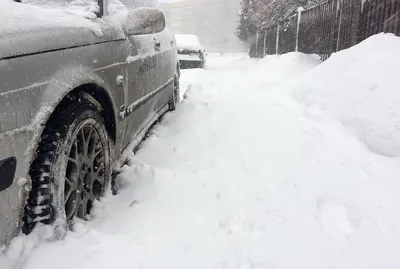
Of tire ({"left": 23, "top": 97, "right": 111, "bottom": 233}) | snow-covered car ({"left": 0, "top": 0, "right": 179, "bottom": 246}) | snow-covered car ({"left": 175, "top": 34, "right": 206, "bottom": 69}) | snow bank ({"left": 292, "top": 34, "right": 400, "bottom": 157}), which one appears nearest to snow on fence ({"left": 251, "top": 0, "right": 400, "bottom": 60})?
snow bank ({"left": 292, "top": 34, "right": 400, "bottom": 157})

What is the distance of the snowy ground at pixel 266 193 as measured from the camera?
81.1 inches

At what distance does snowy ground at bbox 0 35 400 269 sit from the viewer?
206cm

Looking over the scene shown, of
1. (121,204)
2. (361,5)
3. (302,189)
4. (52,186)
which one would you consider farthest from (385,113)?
(361,5)

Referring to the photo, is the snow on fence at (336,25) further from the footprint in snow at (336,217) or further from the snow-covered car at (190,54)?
the footprint in snow at (336,217)

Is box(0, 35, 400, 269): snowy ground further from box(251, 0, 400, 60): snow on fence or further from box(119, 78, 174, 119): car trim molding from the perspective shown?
box(251, 0, 400, 60): snow on fence

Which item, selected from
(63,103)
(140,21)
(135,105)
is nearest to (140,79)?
(135,105)

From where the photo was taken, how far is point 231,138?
4074 millimetres

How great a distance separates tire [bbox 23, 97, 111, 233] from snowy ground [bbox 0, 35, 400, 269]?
13 cm

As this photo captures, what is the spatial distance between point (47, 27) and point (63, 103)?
406mm

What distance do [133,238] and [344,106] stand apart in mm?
2884

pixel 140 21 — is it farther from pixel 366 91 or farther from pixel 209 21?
pixel 209 21

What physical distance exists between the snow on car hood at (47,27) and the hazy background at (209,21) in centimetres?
7341

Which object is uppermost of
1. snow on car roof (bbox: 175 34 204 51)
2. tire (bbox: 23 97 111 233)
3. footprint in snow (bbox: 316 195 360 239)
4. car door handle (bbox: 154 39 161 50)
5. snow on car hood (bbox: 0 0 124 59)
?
snow on car hood (bbox: 0 0 124 59)

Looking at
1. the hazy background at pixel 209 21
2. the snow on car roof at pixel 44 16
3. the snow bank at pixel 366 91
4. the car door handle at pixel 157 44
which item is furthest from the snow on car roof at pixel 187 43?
the hazy background at pixel 209 21
